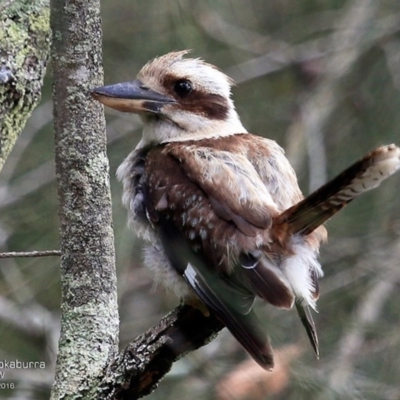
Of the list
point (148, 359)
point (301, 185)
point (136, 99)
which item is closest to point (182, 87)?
point (136, 99)

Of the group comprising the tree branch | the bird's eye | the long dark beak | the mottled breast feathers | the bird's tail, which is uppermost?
the bird's eye

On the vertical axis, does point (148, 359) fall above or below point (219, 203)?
below

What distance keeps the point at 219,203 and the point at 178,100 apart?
71 centimetres

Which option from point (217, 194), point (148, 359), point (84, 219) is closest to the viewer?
point (148, 359)

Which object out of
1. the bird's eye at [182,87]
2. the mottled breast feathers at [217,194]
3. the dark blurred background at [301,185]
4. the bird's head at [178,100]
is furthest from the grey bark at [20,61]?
the dark blurred background at [301,185]

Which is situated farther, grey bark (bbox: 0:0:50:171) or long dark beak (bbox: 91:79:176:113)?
long dark beak (bbox: 91:79:176:113)

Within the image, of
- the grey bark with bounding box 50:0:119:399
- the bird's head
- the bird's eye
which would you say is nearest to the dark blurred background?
the bird's head

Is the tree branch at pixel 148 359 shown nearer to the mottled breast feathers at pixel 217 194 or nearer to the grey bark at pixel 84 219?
the grey bark at pixel 84 219

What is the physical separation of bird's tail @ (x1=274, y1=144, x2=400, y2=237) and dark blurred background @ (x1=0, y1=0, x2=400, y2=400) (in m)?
1.36

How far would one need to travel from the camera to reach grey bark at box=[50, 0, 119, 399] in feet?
8.20

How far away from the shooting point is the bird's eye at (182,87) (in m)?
3.45

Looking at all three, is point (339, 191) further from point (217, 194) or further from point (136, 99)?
point (136, 99)

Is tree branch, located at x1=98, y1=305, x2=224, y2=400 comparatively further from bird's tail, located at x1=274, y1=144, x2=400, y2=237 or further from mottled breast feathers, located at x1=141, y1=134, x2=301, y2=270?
bird's tail, located at x1=274, y1=144, x2=400, y2=237

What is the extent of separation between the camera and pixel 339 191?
97.6 inches
